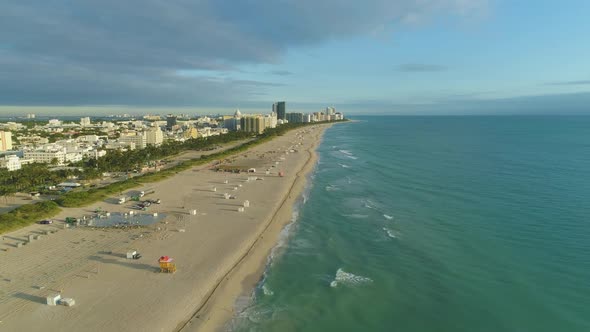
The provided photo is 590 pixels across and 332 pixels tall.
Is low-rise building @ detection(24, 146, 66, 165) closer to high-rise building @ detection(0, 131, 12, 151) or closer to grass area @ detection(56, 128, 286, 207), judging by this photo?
high-rise building @ detection(0, 131, 12, 151)

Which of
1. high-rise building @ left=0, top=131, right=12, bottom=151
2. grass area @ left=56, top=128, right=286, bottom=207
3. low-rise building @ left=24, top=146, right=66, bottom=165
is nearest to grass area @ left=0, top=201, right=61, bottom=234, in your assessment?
grass area @ left=56, top=128, right=286, bottom=207

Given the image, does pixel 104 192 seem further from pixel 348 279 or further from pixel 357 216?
pixel 348 279

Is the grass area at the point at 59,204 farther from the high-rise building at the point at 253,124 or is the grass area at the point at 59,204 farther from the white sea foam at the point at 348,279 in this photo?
the high-rise building at the point at 253,124

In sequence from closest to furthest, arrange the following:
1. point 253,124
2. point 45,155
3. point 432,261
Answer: point 432,261 < point 45,155 < point 253,124

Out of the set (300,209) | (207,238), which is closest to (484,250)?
(300,209)

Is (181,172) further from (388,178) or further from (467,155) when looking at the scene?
(467,155)

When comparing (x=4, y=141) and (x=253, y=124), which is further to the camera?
(x=253, y=124)

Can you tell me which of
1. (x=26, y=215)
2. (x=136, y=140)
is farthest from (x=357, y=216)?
(x=136, y=140)
